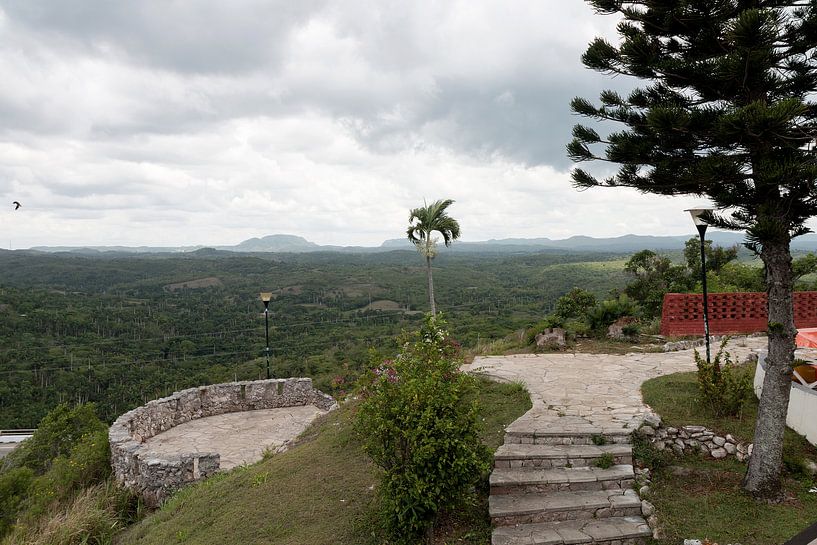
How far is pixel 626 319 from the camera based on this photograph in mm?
11469

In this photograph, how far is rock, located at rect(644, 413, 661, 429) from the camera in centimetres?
538

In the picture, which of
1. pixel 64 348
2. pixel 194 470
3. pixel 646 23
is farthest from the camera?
pixel 64 348

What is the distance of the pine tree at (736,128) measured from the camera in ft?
11.9

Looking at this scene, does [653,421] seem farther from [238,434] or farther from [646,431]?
[238,434]

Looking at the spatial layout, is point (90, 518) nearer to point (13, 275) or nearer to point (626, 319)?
point (626, 319)

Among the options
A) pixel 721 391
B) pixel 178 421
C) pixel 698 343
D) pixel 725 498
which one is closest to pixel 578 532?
pixel 725 498

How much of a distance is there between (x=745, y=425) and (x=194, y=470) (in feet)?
27.3

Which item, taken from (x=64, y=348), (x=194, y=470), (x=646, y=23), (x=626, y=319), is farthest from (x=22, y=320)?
(x=646, y=23)

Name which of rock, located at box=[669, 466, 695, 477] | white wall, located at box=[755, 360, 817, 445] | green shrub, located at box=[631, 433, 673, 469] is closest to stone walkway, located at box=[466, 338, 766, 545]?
green shrub, located at box=[631, 433, 673, 469]

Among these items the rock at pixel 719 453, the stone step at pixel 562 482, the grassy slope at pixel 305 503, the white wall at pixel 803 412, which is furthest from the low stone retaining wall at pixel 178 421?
the white wall at pixel 803 412

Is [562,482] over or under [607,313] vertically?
under

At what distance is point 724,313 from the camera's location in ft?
37.9

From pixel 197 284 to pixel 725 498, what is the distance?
299ft

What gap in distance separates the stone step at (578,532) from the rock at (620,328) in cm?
723
